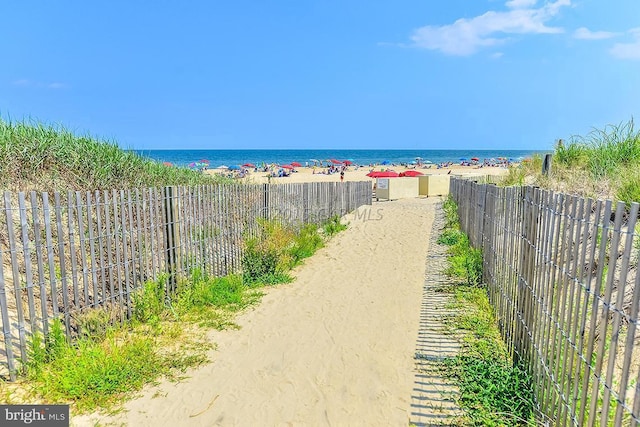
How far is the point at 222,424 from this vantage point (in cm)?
342

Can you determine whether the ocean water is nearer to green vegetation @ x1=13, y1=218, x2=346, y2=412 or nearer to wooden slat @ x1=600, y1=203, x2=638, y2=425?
green vegetation @ x1=13, y1=218, x2=346, y2=412

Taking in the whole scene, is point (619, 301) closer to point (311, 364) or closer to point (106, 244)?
point (311, 364)

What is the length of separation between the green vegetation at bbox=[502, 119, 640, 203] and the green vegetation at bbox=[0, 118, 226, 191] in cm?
973

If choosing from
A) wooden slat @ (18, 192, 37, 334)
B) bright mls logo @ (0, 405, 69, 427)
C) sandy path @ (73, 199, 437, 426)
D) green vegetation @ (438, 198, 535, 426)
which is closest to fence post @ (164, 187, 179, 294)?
sandy path @ (73, 199, 437, 426)

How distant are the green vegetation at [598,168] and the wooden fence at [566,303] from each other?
3884mm

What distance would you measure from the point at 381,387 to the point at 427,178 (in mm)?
25032

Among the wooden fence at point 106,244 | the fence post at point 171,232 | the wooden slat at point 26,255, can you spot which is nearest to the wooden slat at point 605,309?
the wooden fence at point 106,244

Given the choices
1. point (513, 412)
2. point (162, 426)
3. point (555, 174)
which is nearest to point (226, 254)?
point (162, 426)

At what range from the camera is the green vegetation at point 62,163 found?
289 inches

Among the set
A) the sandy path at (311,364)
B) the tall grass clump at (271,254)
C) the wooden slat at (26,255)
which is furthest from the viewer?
the tall grass clump at (271,254)

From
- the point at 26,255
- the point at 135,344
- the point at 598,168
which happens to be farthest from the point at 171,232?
the point at 598,168

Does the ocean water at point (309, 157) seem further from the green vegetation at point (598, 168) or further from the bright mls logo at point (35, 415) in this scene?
the bright mls logo at point (35, 415)

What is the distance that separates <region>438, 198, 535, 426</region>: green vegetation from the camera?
3.34 metres

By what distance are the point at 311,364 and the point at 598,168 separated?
9.19 metres
